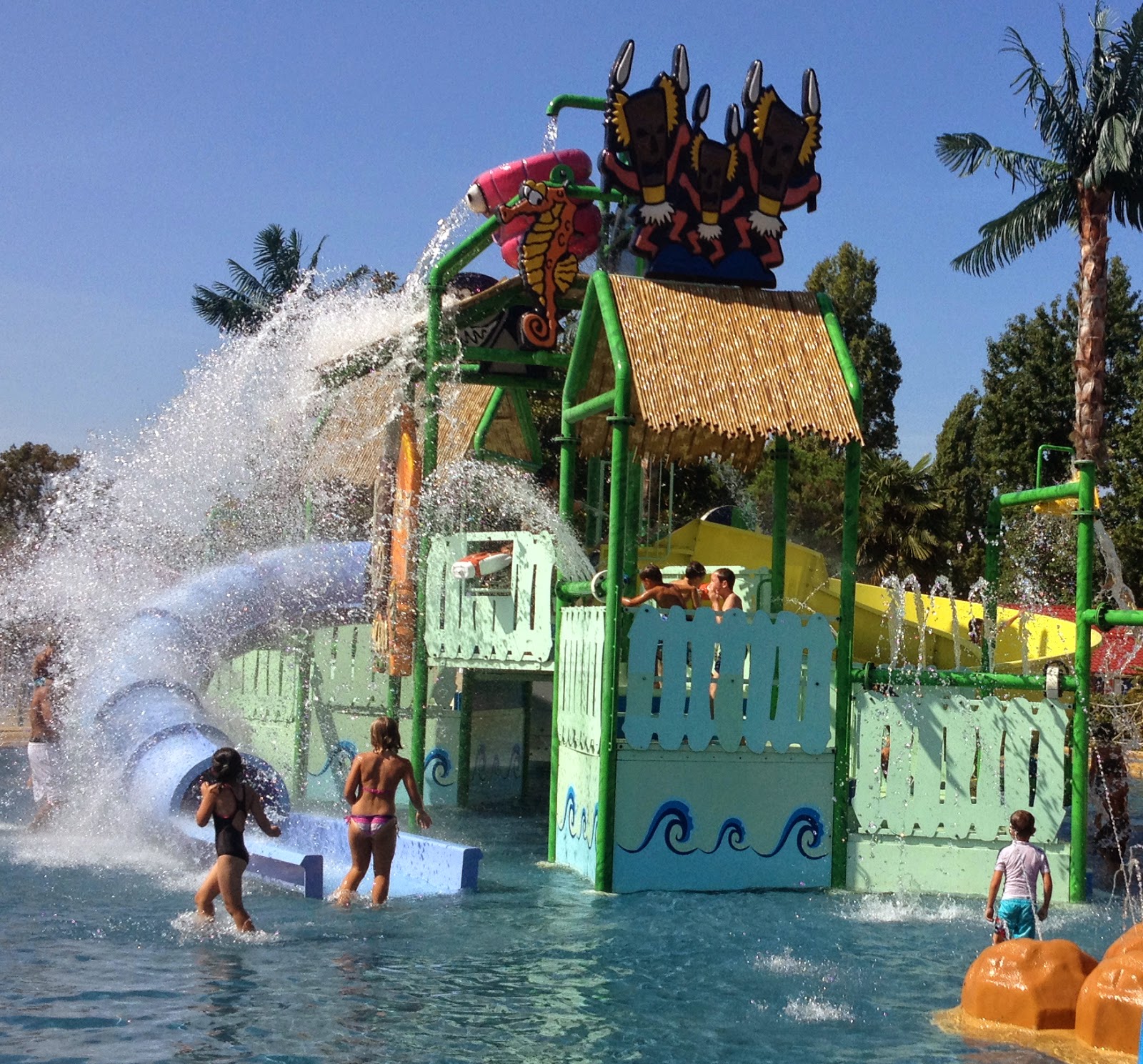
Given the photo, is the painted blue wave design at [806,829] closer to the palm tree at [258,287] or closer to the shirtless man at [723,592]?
the shirtless man at [723,592]

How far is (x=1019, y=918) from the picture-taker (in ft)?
26.6

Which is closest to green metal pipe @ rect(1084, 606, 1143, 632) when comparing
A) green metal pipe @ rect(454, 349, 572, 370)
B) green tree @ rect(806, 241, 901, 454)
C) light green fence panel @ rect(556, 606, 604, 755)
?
light green fence panel @ rect(556, 606, 604, 755)

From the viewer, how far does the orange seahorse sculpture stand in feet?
45.4

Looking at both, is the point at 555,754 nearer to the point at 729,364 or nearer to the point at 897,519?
the point at 729,364

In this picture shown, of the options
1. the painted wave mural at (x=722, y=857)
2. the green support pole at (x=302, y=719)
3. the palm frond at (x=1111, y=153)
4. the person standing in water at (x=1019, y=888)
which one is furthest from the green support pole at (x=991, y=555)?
the palm frond at (x=1111, y=153)

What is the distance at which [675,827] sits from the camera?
35.4 feet

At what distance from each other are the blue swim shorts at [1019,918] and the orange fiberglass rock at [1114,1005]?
1.23 m

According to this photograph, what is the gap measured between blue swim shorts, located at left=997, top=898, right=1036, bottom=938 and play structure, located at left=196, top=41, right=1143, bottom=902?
2911 mm

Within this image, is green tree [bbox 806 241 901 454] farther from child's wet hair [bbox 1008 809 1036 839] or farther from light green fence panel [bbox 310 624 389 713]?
child's wet hair [bbox 1008 809 1036 839]

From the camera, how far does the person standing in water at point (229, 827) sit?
28.5 feet

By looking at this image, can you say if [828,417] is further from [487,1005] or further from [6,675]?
[6,675]

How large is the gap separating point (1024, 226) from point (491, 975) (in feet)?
64.5

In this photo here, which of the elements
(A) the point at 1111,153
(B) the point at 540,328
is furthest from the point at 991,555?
(A) the point at 1111,153

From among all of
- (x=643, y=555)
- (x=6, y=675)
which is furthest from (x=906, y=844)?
(x=6, y=675)
